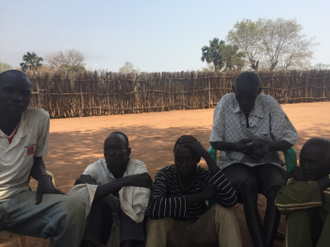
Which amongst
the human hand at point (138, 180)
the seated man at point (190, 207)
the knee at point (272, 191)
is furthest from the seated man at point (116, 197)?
the knee at point (272, 191)

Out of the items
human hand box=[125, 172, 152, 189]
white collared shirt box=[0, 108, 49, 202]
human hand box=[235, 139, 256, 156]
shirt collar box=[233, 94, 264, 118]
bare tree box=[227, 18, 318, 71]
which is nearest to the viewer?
white collared shirt box=[0, 108, 49, 202]

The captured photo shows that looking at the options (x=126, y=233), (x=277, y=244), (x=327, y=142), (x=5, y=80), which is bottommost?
(x=277, y=244)

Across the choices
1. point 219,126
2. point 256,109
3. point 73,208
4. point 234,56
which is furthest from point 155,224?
point 234,56

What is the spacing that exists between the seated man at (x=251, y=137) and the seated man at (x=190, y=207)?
26 cm

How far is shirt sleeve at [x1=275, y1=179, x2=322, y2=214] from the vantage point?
1654mm

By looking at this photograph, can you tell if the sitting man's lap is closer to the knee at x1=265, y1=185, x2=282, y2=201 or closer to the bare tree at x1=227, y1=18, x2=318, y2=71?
the knee at x1=265, y1=185, x2=282, y2=201

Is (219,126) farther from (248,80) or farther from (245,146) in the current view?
(248,80)

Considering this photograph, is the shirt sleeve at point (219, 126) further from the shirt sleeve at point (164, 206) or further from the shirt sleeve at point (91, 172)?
the shirt sleeve at point (91, 172)

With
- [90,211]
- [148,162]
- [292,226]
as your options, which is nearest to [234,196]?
[292,226]

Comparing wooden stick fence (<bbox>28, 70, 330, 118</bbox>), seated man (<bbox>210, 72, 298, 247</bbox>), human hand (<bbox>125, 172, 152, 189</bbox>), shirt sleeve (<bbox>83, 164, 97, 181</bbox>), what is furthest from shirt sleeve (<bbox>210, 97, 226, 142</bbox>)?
wooden stick fence (<bbox>28, 70, 330, 118</bbox>)

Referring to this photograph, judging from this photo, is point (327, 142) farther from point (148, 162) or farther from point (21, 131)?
point (148, 162)

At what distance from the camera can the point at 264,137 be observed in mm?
2613

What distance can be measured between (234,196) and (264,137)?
882 millimetres

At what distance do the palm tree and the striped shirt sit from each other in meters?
42.7
